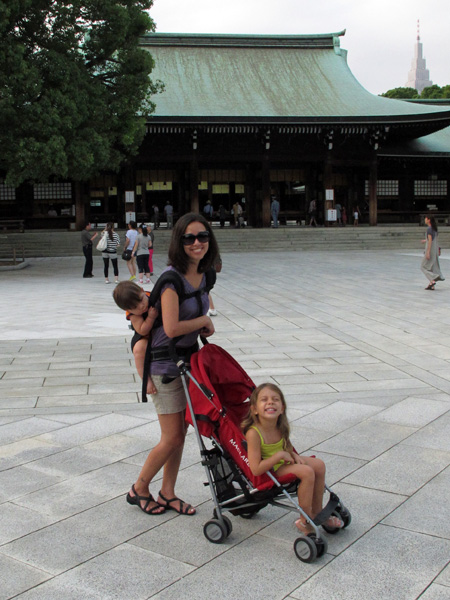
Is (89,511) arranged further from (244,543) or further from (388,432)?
(388,432)

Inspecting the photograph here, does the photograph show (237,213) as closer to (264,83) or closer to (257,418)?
(264,83)

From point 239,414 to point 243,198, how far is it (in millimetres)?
29379

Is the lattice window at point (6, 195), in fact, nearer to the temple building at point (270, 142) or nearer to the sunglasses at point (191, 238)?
the temple building at point (270, 142)

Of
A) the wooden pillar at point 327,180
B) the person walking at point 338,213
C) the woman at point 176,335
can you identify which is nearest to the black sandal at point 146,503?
the woman at point 176,335

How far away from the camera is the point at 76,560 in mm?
3051

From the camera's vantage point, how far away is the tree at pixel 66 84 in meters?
15.3

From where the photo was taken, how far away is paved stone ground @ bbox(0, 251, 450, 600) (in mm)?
2893

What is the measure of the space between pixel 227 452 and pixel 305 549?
1.96 ft

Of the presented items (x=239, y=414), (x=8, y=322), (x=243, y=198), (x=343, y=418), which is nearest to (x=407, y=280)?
(x=8, y=322)

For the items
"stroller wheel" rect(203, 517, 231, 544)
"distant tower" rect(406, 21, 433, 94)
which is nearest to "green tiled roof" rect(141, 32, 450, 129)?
"stroller wheel" rect(203, 517, 231, 544)

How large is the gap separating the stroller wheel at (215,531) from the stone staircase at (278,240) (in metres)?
21.8

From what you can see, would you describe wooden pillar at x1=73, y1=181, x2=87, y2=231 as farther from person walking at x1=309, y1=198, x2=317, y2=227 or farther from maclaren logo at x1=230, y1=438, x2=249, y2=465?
maclaren logo at x1=230, y1=438, x2=249, y2=465

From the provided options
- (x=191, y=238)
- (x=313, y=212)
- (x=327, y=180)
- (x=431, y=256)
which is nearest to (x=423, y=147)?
(x=327, y=180)

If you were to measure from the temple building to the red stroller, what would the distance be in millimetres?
23140
